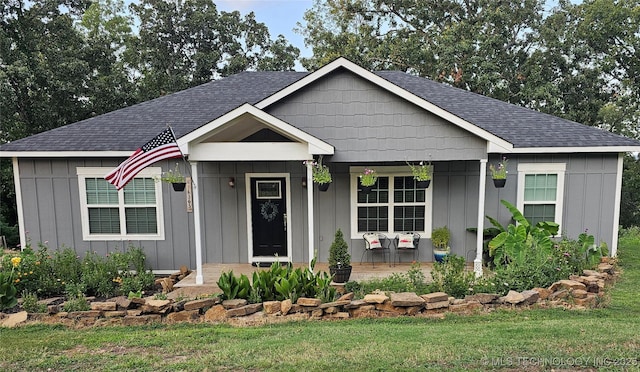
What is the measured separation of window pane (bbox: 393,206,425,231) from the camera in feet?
29.7

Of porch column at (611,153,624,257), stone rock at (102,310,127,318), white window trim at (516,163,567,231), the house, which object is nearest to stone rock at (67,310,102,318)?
stone rock at (102,310,127,318)

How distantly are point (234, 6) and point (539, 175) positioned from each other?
19.5 meters

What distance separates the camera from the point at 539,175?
8922 millimetres

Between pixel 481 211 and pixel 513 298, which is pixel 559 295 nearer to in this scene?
pixel 513 298

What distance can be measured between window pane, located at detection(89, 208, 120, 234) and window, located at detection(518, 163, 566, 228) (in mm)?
9323

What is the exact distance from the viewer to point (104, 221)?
8844 mm

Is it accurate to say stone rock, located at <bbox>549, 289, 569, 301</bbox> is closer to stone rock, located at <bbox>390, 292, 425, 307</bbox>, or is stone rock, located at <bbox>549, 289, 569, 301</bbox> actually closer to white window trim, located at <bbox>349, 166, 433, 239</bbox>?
stone rock, located at <bbox>390, 292, 425, 307</bbox>

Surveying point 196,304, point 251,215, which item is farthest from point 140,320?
point 251,215

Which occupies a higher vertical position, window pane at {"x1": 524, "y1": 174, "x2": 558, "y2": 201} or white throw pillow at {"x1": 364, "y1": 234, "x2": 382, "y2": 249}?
window pane at {"x1": 524, "y1": 174, "x2": 558, "y2": 201}

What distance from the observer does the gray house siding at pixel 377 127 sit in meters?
7.84

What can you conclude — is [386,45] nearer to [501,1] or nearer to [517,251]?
[501,1]

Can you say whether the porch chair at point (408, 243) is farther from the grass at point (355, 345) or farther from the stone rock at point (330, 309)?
the stone rock at point (330, 309)

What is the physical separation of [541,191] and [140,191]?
923cm

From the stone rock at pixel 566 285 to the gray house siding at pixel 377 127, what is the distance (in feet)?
9.04
